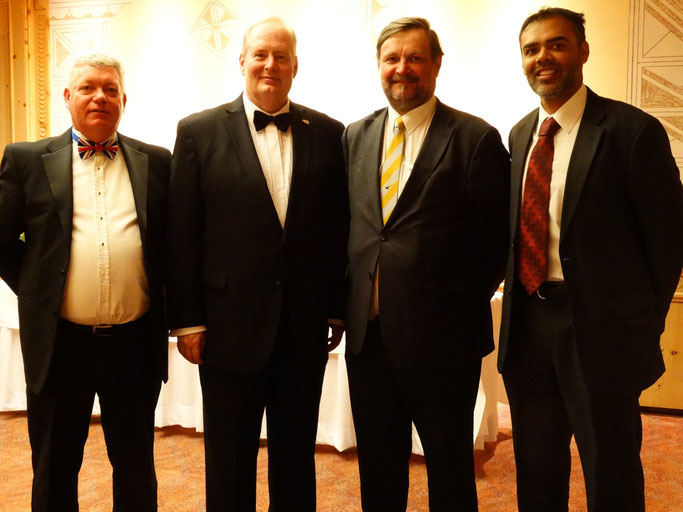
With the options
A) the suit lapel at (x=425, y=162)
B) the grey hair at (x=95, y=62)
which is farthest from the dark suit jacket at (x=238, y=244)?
the grey hair at (x=95, y=62)

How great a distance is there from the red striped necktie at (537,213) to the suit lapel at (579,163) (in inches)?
2.5

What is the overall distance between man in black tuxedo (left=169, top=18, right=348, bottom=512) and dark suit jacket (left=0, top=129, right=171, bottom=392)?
176 millimetres

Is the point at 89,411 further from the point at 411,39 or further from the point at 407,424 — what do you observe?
the point at 411,39

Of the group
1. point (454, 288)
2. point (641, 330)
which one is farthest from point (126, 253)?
point (641, 330)

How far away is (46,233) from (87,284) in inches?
8.3

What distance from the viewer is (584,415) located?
1890 mm

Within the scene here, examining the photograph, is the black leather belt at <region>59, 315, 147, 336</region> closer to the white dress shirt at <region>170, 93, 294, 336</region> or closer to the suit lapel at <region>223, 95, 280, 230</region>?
the white dress shirt at <region>170, 93, 294, 336</region>

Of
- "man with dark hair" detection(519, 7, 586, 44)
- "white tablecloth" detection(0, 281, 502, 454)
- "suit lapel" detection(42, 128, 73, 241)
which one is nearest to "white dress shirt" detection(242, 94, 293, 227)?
"suit lapel" detection(42, 128, 73, 241)

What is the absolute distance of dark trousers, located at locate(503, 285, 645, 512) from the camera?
1.88 m

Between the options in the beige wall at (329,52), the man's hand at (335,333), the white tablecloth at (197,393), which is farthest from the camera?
the beige wall at (329,52)

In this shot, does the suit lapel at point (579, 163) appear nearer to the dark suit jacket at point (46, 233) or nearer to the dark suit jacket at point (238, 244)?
the dark suit jacket at point (238, 244)

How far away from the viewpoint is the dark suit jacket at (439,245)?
190 centimetres

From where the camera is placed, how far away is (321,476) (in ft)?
9.99

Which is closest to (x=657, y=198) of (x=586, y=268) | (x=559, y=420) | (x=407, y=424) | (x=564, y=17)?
(x=586, y=268)
